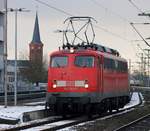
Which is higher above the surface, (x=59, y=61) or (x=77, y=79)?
(x=59, y=61)

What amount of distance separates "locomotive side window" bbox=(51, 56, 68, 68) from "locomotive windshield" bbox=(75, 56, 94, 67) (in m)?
0.54

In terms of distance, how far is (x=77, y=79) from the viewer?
85.6 feet

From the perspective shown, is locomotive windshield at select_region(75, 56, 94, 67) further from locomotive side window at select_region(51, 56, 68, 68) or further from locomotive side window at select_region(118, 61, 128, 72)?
locomotive side window at select_region(118, 61, 128, 72)

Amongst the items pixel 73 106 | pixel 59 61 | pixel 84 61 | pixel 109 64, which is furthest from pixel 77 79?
pixel 109 64

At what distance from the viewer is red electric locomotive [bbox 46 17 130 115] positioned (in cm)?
2584

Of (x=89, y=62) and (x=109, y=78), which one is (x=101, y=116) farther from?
(x=89, y=62)

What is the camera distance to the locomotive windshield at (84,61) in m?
26.5

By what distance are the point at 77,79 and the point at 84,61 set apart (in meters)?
1.04

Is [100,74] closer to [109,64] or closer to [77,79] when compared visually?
[77,79]

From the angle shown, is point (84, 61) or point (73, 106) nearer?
point (73, 106)

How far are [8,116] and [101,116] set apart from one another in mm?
6187

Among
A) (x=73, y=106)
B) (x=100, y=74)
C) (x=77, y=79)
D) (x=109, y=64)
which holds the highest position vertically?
(x=109, y=64)

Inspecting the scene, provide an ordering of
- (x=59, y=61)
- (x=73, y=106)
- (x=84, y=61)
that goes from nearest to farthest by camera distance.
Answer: (x=73, y=106), (x=84, y=61), (x=59, y=61)

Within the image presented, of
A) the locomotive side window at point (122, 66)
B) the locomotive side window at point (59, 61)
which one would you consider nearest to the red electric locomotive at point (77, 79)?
the locomotive side window at point (59, 61)
